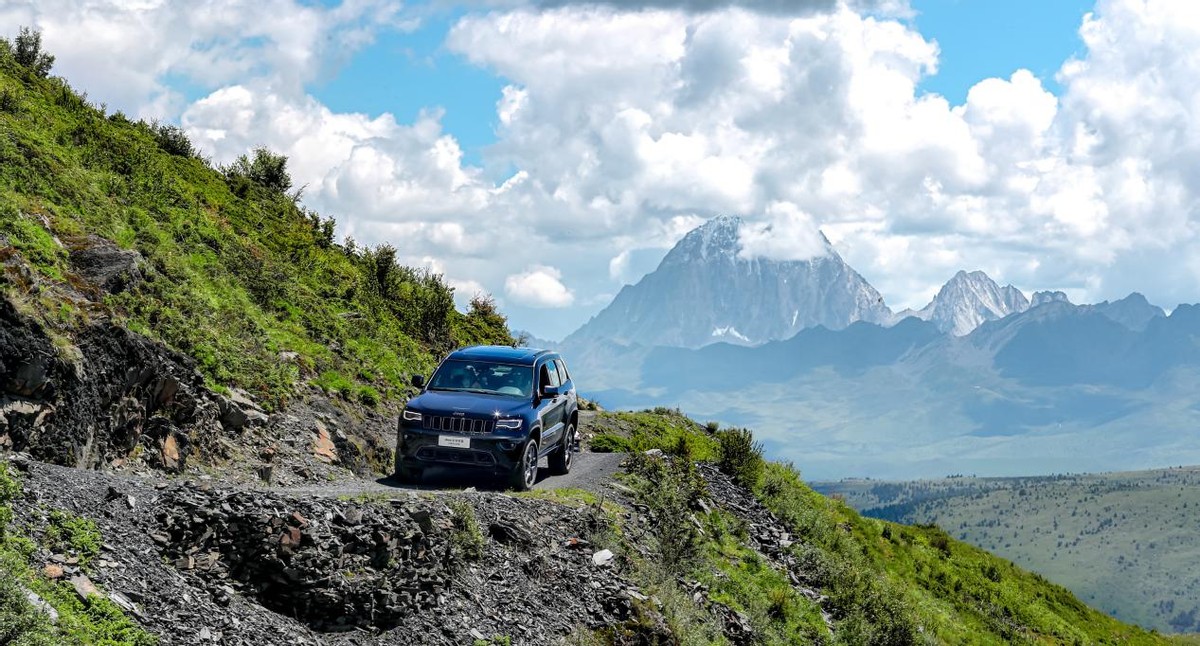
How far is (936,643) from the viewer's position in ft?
70.4

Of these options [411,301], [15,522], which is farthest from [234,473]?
[411,301]

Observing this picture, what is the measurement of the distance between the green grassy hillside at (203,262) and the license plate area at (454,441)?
380 cm

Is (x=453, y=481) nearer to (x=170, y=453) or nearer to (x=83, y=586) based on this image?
(x=170, y=453)

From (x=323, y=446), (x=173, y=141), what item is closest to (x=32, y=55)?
(x=173, y=141)

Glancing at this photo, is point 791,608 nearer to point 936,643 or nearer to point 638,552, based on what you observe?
point 638,552

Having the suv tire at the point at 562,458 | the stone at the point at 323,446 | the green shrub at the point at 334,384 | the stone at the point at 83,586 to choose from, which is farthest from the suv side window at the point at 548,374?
the stone at the point at 83,586

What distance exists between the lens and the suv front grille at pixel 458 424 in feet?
56.0

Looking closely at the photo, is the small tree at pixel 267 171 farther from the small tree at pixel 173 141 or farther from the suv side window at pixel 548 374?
the suv side window at pixel 548 374

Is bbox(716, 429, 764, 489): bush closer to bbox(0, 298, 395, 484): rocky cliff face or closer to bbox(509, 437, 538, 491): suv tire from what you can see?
bbox(509, 437, 538, 491): suv tire

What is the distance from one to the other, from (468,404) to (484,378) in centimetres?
140

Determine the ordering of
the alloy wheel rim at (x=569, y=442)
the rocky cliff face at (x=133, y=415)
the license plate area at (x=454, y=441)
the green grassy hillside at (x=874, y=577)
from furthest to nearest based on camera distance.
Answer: the alloy wheel rim at (x=569, y=442) < the green grassy hillside at (x=874, y=577) < the license plate area at (x=454, y=441) < the rocky cliff face at (x=133, y=415)

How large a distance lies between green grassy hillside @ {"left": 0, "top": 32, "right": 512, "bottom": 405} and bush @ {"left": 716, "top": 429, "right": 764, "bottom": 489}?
8.73m

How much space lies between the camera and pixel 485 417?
56.1ft

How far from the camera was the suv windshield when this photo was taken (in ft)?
60.7
